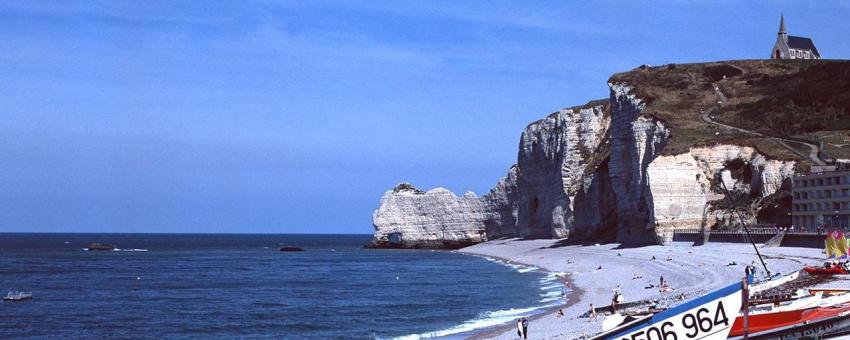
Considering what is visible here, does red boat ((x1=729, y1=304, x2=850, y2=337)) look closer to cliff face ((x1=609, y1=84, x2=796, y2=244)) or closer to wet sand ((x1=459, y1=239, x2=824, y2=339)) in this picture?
wet sand ((x1=459, y1=239, x2=824, y2=339))

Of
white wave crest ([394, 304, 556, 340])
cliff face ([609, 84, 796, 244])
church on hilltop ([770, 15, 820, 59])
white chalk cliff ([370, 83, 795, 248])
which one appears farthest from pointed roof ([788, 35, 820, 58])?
white wave crest ([394, 304, 556, 340])

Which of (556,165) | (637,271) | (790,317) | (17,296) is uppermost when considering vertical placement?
(556,165)

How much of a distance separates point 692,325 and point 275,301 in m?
40.9

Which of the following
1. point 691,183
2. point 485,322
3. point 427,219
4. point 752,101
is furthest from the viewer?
point 427,219

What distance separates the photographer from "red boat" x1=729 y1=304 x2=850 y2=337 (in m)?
19.0

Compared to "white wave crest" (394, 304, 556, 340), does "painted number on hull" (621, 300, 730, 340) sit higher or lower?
higher

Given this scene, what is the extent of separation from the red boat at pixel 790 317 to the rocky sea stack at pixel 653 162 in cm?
5076

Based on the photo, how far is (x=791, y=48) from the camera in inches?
5482

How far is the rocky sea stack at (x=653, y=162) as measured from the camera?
7356 cm

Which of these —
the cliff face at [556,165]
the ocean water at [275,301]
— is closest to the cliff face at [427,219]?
the cliff face at [556,165]

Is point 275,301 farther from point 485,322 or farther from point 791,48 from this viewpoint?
point 791,48

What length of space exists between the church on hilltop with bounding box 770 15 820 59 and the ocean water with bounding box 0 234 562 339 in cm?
7916

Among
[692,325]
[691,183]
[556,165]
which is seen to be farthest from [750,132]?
[692,325]

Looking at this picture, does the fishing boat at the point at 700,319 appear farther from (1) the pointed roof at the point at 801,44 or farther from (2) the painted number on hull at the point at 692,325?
(1) the pointed roof at the point at 801,44
